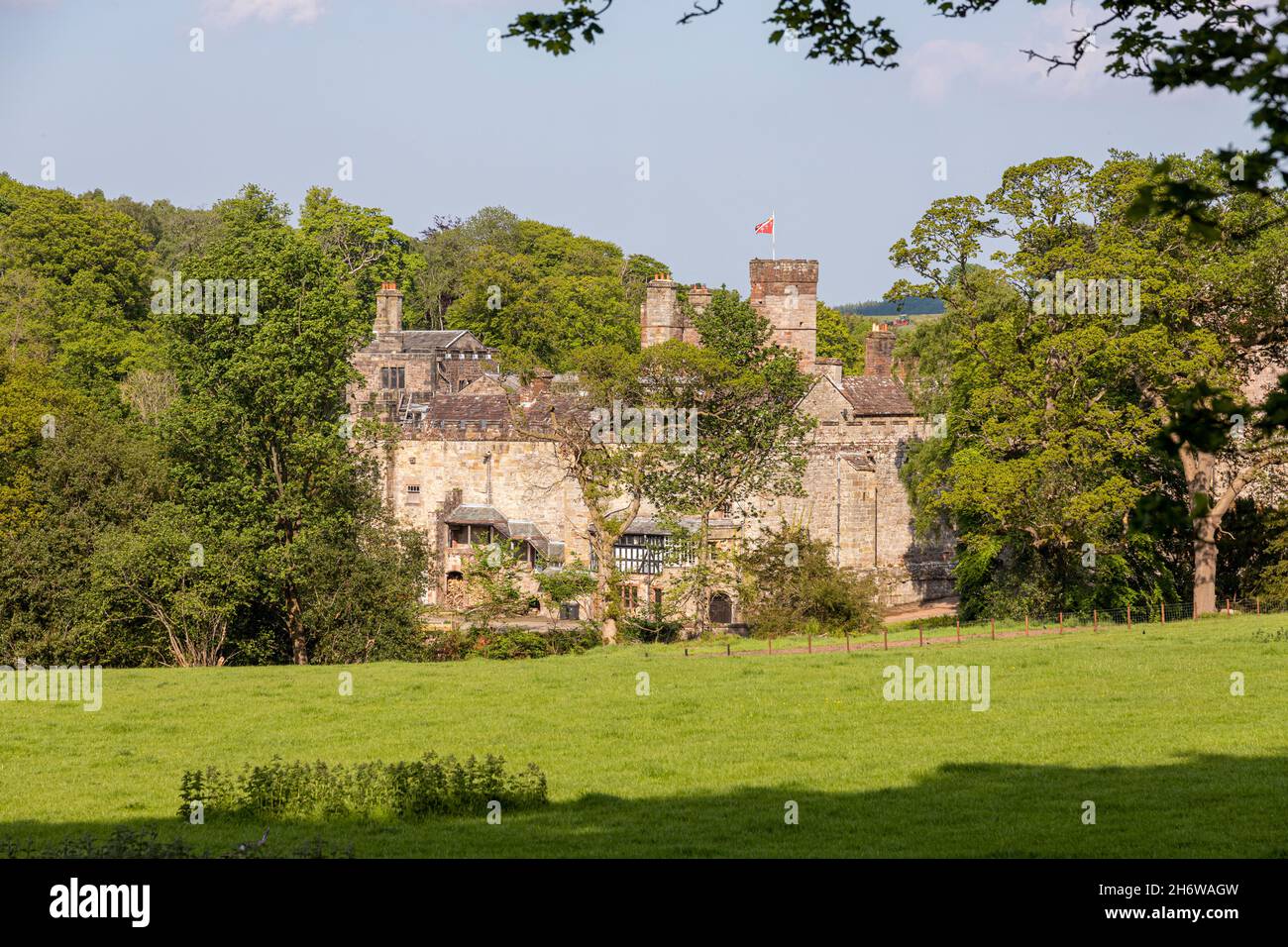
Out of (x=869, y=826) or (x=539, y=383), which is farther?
(x=539, y=383)

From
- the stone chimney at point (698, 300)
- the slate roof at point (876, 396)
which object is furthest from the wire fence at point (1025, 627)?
the stone chimney at point (698, 300)

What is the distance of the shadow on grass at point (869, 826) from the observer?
1468 cm

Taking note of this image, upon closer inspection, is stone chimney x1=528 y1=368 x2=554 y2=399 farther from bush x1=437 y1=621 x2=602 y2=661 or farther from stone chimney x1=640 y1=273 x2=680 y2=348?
bush x1=437 y1=621 x2=602 y2=661

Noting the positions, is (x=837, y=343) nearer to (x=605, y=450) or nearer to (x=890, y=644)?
(x=605, y=450)

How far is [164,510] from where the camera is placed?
4059 cm

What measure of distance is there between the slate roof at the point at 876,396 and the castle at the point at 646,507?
0.26ft

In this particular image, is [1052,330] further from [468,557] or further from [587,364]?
[468,557]

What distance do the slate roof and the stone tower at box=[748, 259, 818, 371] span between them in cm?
294

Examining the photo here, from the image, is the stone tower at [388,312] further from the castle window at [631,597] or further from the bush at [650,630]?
the bush at [650,630]

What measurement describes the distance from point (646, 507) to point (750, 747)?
113 feet

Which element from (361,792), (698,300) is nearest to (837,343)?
(698,300)

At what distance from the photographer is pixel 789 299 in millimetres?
63312
